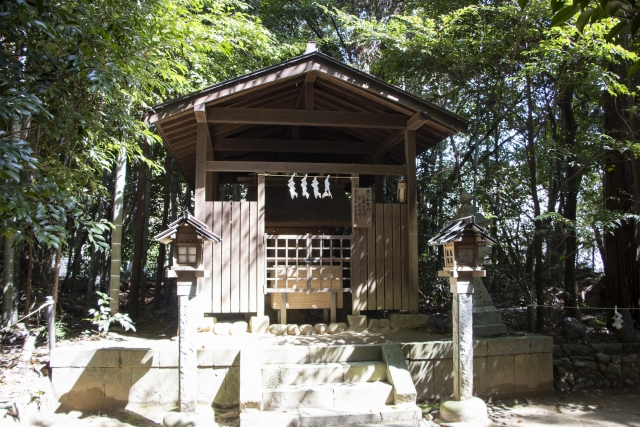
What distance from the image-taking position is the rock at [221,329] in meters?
7.71

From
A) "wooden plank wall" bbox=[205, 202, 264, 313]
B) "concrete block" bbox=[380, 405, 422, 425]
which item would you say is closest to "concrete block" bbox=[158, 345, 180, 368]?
"wooden plank wall" bbox=[205, 202, 264, 313]

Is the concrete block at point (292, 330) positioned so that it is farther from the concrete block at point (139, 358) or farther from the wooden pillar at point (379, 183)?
the wooden pillar at point (379, 183)

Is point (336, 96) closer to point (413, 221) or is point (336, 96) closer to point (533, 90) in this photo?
point (413, 221)

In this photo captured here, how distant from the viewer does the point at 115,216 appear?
821 cm

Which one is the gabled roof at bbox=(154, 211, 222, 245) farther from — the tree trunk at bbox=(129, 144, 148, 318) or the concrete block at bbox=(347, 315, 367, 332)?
the tree trunk at bbox=(129, 144, 148, 318)

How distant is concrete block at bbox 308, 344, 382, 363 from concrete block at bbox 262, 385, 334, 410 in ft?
2.12

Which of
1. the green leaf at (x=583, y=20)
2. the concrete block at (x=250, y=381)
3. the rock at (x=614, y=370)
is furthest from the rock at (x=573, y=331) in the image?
the green leaf at (x=583, y=20)

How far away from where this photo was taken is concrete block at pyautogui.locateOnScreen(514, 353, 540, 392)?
703 cm

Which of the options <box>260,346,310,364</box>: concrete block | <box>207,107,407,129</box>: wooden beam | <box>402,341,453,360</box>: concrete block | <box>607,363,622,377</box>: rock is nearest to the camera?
<box>260,346,310,364</box>: concrete block

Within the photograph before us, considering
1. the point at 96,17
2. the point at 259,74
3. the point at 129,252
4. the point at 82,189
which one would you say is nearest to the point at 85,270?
the point at 129,252

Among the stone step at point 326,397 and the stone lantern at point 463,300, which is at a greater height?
the stone lantern at point 463,300

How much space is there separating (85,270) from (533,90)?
14675mm

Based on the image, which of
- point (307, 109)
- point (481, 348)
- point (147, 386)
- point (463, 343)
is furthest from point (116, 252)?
point (481, 348)

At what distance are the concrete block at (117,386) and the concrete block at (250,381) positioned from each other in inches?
61.1
